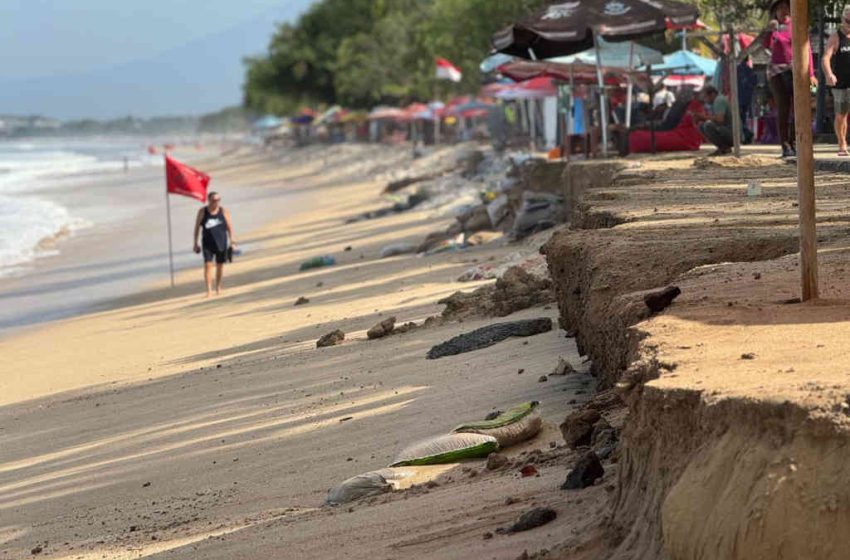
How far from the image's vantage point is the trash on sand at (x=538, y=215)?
2058 centimetres

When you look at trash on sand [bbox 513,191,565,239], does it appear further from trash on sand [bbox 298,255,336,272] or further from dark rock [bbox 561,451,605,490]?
dark rock [bbox 561,451,605,490]

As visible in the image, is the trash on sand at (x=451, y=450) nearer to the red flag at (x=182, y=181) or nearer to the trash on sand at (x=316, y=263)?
the trash on sand at (x=316, y=263)

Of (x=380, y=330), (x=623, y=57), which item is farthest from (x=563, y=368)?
(x=623, y=57)

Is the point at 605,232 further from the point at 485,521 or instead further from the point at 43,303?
the point at 43,303

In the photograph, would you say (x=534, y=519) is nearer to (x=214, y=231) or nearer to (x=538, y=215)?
(x=538, y=215)

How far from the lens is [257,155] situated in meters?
111

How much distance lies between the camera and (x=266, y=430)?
9.91 metres

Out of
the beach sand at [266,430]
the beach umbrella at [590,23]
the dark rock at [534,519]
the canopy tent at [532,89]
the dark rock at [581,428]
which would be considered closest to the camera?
the dark rock at [534,519]

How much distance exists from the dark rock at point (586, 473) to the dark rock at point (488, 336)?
4.95 m

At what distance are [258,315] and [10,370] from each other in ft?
9.49

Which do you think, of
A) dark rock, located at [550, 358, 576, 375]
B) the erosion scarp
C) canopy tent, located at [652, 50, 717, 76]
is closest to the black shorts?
canopy tent, located at [652, 50, 717, 76]

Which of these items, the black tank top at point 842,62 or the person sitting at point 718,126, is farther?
the person sitting at point 718,126

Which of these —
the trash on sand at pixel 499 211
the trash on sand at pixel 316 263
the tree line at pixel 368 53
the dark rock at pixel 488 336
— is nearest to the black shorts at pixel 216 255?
the trash on sand at pixel 316 263

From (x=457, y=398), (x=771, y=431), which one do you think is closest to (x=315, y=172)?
(x=457, y=398)
